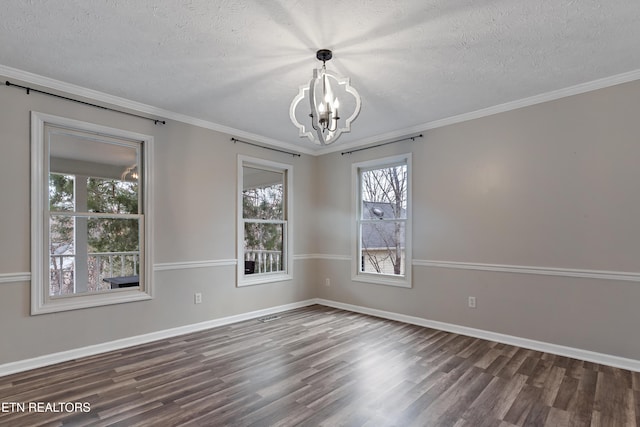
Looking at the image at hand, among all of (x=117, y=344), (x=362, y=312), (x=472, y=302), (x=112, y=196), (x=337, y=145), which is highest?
(x=337, y=145)

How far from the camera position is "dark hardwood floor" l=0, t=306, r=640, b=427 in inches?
84.7

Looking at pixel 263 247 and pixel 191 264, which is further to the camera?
pixel 263 247

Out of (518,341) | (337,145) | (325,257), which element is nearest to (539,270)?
(518,341)

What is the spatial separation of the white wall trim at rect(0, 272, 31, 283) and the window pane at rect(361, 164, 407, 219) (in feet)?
12.8

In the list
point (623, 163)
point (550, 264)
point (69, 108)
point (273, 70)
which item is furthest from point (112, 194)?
point (623, 163)

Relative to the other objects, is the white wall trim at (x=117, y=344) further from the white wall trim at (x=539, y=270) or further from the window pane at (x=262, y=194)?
the white wall trim at (x=539, y=270)

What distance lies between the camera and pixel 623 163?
9.73 feet

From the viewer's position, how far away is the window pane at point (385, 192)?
464 cm

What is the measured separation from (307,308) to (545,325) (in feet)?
10.1

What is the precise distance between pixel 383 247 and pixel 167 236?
2849 millimetres

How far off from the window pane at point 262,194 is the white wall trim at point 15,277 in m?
2.35

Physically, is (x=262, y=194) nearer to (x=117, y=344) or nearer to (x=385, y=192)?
(x=385, y=192)

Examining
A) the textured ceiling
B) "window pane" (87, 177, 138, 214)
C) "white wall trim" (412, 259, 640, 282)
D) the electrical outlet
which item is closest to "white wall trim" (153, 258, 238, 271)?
"window pane" (87, 177, 138, 214)

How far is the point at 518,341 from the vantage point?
3.47m
